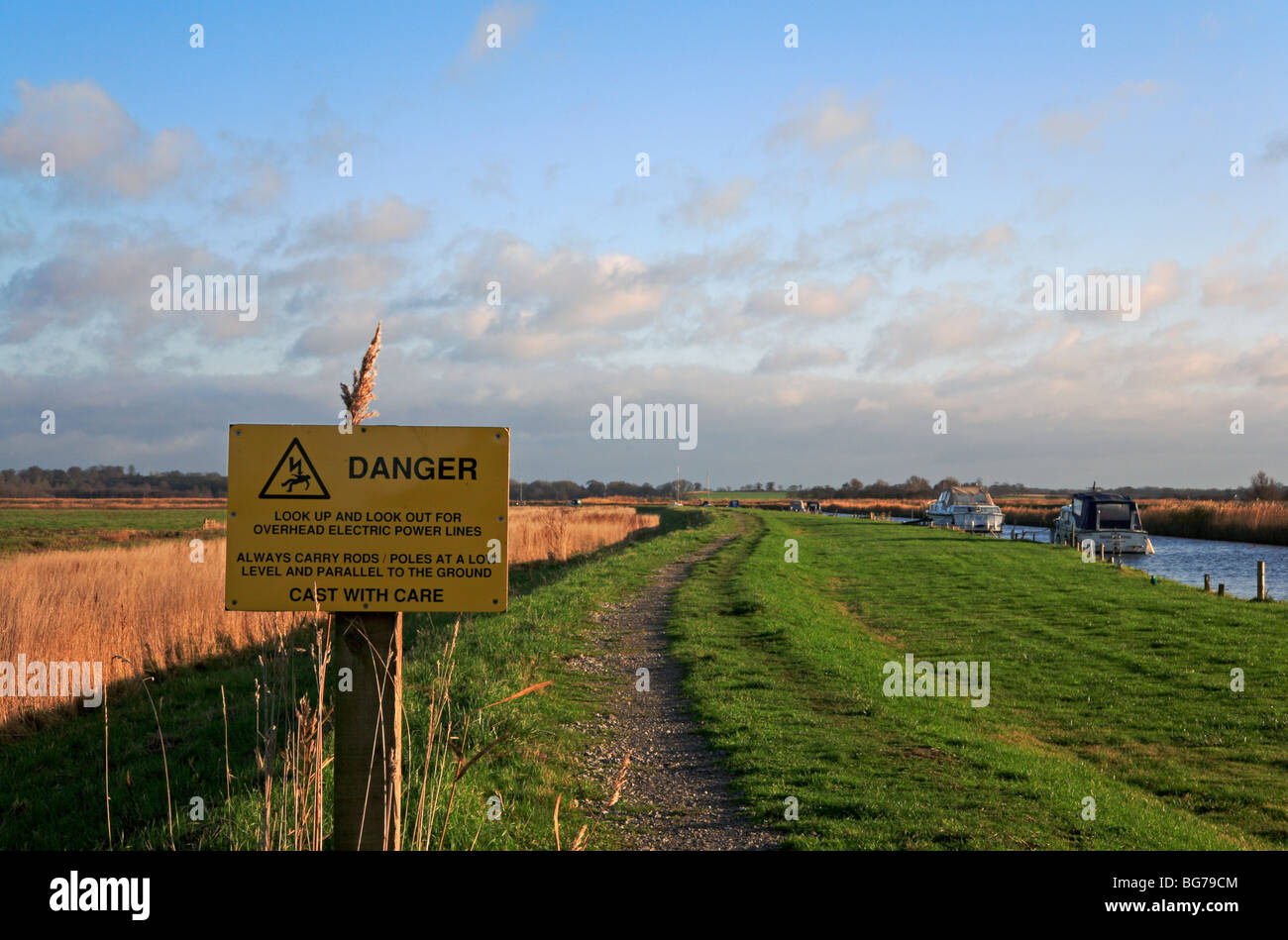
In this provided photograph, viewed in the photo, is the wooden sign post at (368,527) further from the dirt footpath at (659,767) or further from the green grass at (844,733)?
the green grass at (844,733)

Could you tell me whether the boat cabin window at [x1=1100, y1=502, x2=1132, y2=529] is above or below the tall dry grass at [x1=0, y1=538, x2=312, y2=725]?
above

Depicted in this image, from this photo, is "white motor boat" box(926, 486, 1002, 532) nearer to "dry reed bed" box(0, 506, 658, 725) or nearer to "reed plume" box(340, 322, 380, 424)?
"dry reed bed" box(0, 506, 658, 725)

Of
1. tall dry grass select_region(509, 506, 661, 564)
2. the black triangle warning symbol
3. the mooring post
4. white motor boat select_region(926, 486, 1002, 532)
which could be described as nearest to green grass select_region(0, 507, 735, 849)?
the mooring post

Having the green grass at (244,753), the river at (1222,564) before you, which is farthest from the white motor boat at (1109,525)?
the green grass at (244,753)

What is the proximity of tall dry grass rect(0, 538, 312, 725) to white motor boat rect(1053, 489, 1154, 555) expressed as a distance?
1348 inches

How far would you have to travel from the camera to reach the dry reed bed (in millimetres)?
12258

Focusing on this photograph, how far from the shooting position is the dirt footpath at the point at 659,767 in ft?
19.3

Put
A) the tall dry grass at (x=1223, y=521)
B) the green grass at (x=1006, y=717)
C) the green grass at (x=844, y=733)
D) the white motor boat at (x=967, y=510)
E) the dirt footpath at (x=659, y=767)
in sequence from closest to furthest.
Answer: the dirt footpath at (x=659, y=767)
the green grass at (x=844, y=733)
the green grass at (x=1006, y=717)
the tall dry grass at (x=1223, y=521)
the white motor boat at (x=967, y=510)

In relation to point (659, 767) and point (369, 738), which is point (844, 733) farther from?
point (369, 738)

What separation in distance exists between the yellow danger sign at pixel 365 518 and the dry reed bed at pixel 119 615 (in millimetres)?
9168
